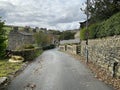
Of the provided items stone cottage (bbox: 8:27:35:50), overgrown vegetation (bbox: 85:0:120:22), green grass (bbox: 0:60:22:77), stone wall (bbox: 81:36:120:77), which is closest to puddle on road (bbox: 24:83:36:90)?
green grass (bbox: 0:60:22:77)

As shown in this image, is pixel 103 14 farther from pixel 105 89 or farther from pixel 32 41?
pixel 32 41

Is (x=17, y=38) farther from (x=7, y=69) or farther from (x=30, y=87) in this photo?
(x=30, y=87)

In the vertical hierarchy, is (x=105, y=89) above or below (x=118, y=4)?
below

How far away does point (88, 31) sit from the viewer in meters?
32.1

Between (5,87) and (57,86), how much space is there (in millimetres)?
2532

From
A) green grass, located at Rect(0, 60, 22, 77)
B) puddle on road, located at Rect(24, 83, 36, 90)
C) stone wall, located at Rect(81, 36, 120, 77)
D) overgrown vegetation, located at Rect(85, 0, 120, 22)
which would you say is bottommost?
green grass, located at Rect(0, 60, 22, 77)

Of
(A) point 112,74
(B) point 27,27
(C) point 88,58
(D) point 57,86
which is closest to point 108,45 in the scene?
(A) point 112,74

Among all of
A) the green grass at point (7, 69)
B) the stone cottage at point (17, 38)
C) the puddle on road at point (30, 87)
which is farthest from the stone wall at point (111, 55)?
the stone cottage at point (17, 38)

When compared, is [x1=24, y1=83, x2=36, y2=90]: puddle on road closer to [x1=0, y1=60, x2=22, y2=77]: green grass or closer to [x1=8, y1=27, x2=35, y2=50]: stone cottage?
[x1=0, y1=60, x2=22, y2=77]: green grass

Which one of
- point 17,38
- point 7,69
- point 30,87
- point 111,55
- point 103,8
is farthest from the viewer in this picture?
point 17,38

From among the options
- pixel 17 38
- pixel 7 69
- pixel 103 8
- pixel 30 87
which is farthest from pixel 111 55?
pixel 17 38

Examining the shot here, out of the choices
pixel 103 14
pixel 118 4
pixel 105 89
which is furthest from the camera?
pixel 103 14

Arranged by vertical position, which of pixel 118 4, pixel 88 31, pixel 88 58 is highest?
pixel 118 4

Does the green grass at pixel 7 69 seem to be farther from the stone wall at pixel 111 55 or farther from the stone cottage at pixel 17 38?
the stone cottage at pixel 17 38
